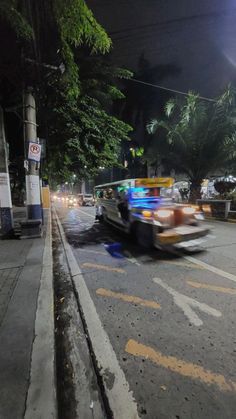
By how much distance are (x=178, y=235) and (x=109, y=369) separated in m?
4.09

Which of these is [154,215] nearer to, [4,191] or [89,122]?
[4,191]

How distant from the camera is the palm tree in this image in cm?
1462

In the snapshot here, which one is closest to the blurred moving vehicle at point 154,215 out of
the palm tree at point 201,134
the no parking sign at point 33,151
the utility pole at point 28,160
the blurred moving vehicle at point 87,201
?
the utility pole at point 28,160

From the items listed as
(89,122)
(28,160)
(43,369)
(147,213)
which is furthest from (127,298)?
(89,122)

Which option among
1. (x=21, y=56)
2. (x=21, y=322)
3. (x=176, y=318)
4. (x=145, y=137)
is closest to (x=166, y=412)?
(x=176, y=318)

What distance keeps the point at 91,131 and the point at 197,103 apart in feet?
25.9

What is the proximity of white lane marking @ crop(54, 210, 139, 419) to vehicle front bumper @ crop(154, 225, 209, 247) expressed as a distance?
256 centimetres

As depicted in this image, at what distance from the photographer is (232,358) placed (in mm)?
2529

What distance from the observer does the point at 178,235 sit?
6074mm

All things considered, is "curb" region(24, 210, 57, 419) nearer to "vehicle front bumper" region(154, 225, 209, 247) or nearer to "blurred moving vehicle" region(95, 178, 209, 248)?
"vehicle front bumper" region(154, 225, 209, 247)

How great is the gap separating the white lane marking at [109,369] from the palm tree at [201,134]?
45.5 ft

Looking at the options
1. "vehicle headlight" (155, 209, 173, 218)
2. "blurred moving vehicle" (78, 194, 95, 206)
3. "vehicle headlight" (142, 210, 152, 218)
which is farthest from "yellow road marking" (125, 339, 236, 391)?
"blurred moving vehicle" (78, 194, 95, 206)

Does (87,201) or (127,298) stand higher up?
(87,201)

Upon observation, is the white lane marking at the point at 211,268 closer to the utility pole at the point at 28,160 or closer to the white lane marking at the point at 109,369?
the white lane marking at the point at 109,369
